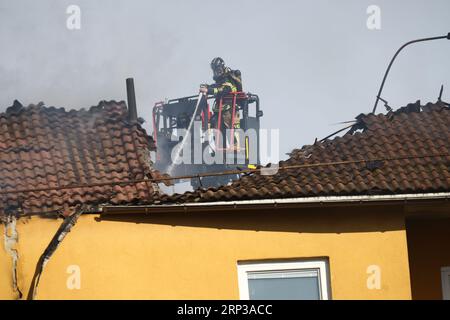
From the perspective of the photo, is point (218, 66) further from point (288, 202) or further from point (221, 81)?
point (288, 202)

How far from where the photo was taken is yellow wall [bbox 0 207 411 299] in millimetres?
12109

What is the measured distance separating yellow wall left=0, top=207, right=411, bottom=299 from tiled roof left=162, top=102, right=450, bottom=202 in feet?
1.06

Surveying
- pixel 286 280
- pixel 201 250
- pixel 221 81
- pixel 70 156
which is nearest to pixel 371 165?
pixel 286 280

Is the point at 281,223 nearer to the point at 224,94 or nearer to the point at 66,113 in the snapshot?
the point at 66,113

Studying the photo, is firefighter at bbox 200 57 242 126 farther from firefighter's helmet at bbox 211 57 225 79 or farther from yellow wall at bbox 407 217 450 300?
yellow wall at bbox 407 217 450 300

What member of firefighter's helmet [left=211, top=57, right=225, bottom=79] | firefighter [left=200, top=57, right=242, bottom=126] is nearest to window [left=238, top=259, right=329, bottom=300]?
firefighter [left=200, top=57, right=242, bottom=126]

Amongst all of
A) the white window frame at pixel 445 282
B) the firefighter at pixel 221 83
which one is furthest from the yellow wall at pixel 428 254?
the firefighter at pixel 221 83

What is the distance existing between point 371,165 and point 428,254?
1884mm

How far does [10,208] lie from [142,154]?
2.54m

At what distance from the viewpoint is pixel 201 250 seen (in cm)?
1239

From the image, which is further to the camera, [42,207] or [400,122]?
[400,122]

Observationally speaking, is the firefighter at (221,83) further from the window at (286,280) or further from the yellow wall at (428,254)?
the window at (286,280)
